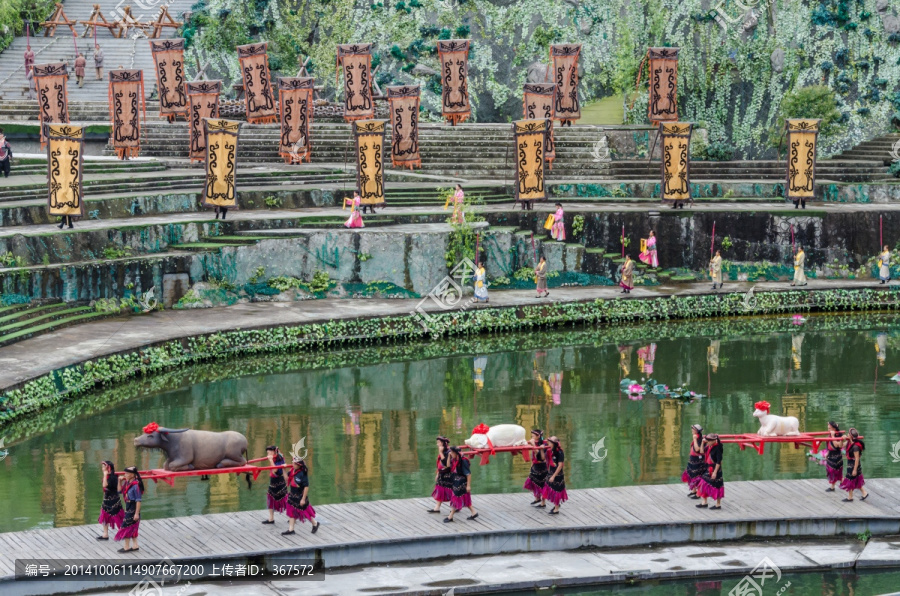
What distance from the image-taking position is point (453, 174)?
38.4 metres

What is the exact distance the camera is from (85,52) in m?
44.3

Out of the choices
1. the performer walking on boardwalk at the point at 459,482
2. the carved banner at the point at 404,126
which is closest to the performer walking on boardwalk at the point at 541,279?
the carved banner at the point at 404,126

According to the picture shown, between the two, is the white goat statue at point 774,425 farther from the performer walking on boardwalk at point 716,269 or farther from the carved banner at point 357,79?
the carved banner at point 357,79

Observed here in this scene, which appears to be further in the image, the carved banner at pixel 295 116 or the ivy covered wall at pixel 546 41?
the ivy covered wall at pixel 546 41

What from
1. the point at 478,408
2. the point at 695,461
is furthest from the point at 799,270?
the point at 695,461

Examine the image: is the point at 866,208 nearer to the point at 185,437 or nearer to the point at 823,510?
the point at 823,510

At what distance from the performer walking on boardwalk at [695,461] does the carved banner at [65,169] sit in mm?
17091

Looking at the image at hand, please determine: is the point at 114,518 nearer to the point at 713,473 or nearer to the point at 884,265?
the point at 713,473

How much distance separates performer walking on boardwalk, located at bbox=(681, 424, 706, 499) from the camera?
56.6ft

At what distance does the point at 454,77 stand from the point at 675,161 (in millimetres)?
7919

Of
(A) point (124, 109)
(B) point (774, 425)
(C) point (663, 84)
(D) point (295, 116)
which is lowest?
(B) point (774, 425)

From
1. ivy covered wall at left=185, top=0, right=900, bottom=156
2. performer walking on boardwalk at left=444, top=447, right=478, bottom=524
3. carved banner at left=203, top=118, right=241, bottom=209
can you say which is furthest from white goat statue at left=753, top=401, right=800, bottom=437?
ivy covered wall at left=185, top=0, right=900, bottom=156

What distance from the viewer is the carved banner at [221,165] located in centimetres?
3141

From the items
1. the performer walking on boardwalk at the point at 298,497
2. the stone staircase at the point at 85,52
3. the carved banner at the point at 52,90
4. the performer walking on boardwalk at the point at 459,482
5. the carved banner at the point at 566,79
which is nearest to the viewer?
the performer walking on boardwalk at the point at 298,497
